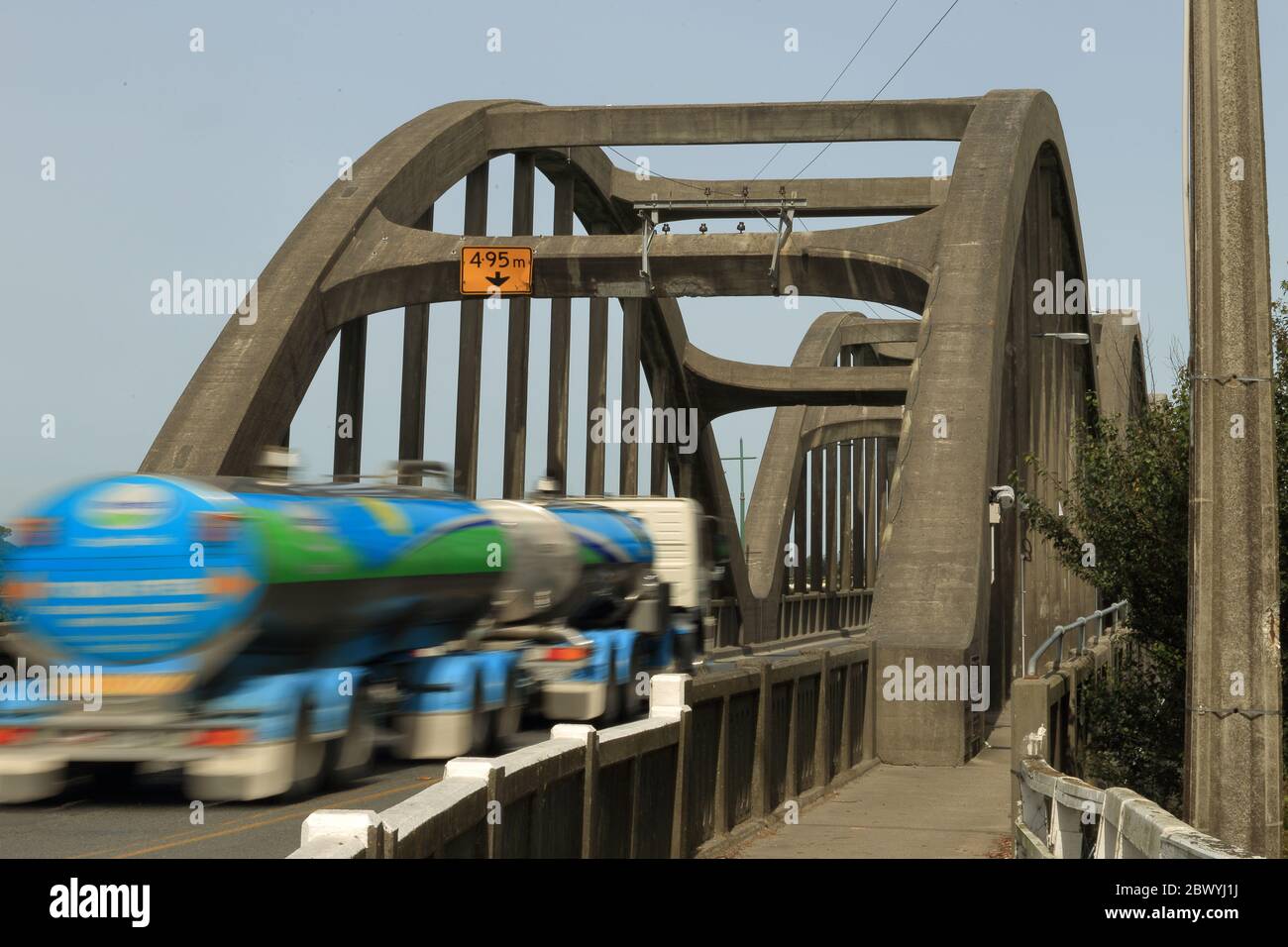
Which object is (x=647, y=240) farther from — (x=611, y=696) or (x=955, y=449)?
(x=611, y=696)

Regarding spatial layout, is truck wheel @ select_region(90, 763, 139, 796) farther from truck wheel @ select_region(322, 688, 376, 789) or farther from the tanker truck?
truck wheel @ select_region(322, 688, 376, 789)

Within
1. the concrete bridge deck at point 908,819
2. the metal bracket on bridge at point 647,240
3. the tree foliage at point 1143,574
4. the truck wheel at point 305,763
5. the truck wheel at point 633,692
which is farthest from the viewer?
the metal bracket on bridge at point 647,240

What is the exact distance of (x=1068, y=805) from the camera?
28.6ft

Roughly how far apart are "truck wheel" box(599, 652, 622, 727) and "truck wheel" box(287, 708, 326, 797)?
611 cm

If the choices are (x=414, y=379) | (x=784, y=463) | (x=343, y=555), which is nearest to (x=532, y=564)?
(x=343, y=555)

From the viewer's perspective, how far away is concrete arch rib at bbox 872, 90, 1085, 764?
21.3 metres

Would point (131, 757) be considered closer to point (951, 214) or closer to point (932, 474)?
point (932, 474)

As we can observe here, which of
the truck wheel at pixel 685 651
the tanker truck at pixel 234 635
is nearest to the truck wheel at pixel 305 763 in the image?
the tanker truck at pixel 234 635

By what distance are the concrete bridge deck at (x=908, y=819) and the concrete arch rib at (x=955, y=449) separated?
3.27 ft

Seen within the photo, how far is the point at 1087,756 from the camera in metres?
21.8

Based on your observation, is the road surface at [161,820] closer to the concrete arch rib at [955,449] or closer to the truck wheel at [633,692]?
the truck wheel at [633,692]

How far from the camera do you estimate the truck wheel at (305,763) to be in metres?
12.4

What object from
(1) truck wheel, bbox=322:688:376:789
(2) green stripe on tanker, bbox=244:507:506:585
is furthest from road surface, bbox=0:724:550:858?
(2) green stripe on tanker, bbox=244:507:506:585

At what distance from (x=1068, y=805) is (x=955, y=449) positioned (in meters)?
16.0
